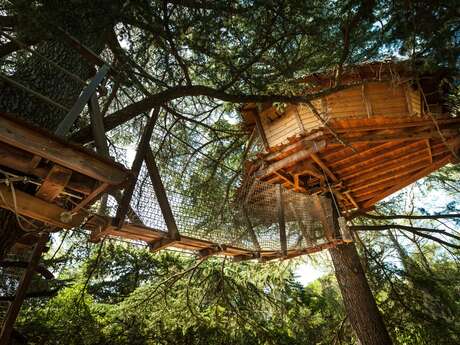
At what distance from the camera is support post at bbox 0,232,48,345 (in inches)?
125

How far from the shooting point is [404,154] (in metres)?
5.57

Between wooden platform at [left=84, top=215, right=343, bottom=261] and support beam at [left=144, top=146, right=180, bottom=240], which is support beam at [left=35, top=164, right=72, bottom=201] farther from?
support beam at [left=144, top=146, right=180, bottom=240]

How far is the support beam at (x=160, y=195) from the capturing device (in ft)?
11.1

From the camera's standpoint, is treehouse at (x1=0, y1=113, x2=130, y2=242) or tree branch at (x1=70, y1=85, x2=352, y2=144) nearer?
treehouse at (x1=0, y1=113, x2=130, y2=242)

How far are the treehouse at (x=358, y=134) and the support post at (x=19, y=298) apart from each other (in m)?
3.36

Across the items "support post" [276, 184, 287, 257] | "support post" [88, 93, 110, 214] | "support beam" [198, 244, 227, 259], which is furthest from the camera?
"support post" [276, 184, 287, 257]

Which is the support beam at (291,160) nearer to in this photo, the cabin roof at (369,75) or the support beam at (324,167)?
the support beam at (324,167)

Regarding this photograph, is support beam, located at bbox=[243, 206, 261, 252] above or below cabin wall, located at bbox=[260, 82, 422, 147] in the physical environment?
below

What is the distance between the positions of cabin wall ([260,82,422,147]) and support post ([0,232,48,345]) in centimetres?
351

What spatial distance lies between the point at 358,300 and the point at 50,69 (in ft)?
18.5

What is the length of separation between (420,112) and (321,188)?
204 cm

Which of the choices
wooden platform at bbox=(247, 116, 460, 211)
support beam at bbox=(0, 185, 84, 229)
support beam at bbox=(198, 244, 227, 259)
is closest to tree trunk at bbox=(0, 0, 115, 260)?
support beam at bbox=(0, 185, 84, 229)

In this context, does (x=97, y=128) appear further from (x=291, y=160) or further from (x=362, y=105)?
(x=362, y=105)

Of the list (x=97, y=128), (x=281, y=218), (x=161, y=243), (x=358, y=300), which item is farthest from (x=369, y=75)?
(x=97, y=128)
